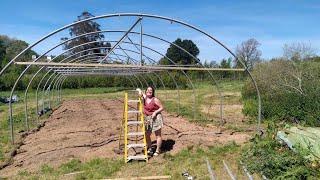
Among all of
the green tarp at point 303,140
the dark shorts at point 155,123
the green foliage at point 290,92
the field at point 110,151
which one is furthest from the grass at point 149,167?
the green foliage at point 290,92

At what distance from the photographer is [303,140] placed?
8234 mm

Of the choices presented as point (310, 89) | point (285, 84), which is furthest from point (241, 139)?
point (285, 84)

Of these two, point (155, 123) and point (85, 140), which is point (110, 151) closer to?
point (155, 123)

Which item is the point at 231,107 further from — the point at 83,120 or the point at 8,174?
the point at 8,174

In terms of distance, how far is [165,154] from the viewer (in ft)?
30.0

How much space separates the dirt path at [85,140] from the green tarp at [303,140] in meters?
1.94

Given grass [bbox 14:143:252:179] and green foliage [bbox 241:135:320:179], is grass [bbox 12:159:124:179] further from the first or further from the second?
green foliage [bbox 241:135:320:179]

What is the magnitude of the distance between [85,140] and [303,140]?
573 cm

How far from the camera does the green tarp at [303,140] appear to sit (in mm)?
7633

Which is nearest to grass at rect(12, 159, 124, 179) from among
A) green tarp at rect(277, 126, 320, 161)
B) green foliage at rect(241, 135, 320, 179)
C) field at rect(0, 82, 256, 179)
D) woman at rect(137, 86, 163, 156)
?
field at rect(0, 82, 256, 179)

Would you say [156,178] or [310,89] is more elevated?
[310,89]

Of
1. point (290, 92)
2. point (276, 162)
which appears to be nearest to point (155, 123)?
point (276, 162)

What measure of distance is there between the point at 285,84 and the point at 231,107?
13.9 ft

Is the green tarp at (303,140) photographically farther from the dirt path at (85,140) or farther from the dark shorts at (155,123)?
the dark shorts at (155,123)
